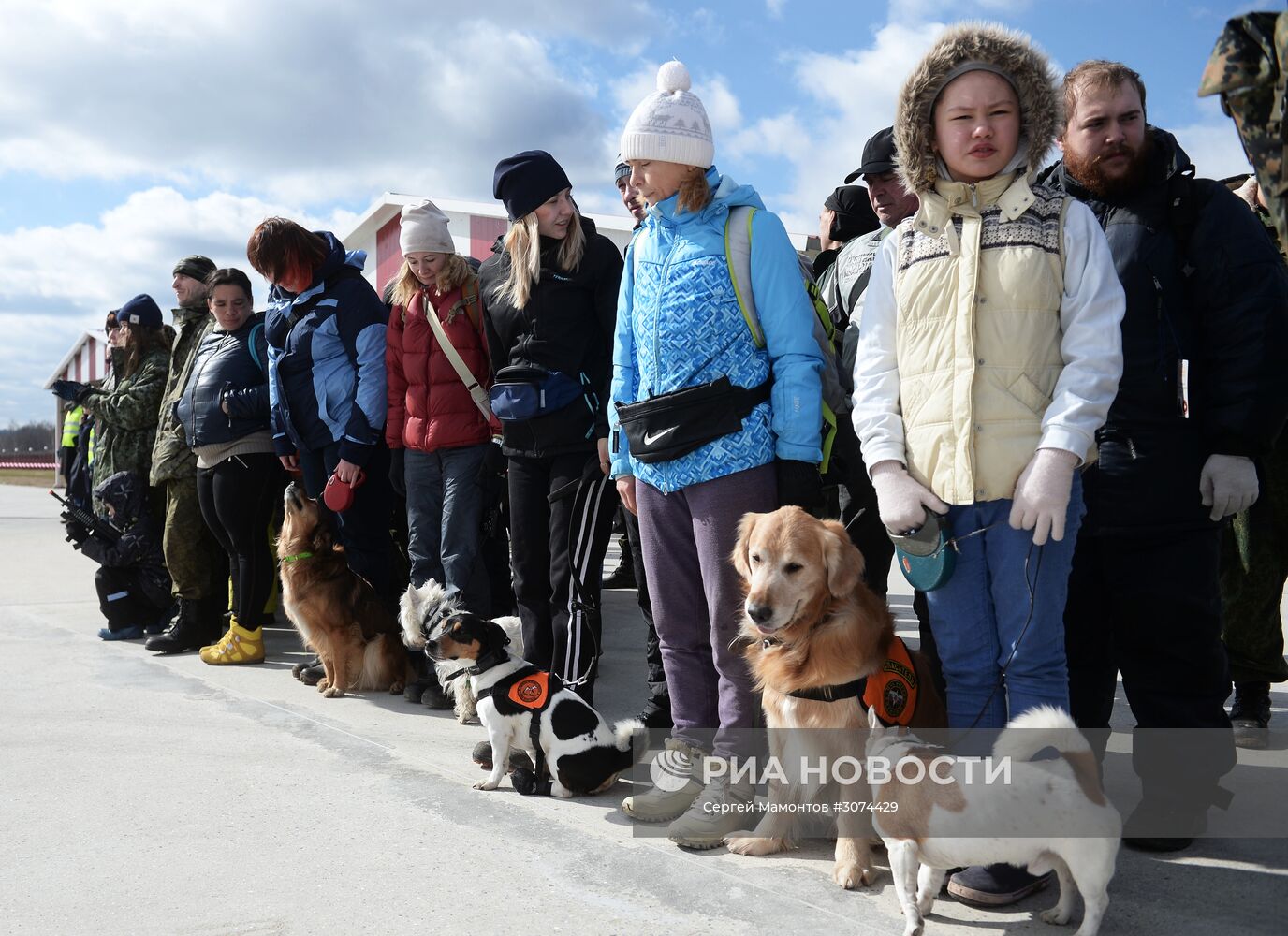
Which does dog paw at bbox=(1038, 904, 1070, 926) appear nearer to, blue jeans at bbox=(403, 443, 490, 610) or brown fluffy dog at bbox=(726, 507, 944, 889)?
brown fluffy dog at bbox=(726, 507, 944, 889)

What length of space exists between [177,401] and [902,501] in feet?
17.8

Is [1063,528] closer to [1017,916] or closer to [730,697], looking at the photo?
[1017,916]

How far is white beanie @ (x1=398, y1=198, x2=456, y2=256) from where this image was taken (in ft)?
16.4

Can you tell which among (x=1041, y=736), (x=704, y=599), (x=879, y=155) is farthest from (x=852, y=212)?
(x=1041, y=736)

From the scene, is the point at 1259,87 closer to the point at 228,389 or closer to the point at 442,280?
the point at 442,280

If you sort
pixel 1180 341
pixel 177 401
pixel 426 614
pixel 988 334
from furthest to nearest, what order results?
pixel 177 401 → pixel 426 614 → pixel 1180 341 → pixel 988 334

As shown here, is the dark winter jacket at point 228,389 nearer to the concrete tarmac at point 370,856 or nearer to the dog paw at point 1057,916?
the concrete tarmac at point 370,856

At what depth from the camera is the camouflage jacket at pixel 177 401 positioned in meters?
6.59

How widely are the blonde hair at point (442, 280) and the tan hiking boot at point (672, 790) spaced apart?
8.90 feet

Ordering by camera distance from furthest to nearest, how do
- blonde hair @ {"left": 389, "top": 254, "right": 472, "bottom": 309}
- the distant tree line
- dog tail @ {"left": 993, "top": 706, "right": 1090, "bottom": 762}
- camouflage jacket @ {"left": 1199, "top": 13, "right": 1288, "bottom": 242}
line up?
the distant tree line → blonde hair @ {"left": 389, "top": 254, "right": 472, "bottom": 309} → dog tail @ {"left": 993, "top": 706, "right": 1090, "bottom": 762} → camouflage jacket @ {"left": 1199, "top": 13, "right": 1288, "bottom": 242}

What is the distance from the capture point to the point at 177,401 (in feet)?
21.6

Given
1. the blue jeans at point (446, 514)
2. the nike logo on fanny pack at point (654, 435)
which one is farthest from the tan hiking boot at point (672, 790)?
the blue jeans at point (446, 514)

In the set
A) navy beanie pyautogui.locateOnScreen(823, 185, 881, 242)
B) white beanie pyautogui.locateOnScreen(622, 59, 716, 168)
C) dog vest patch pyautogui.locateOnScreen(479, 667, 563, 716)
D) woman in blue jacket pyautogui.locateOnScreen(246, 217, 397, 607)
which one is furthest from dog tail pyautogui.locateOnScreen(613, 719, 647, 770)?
navy beanie pyautogui.locateOnScreen(823, 185, 881, 242)

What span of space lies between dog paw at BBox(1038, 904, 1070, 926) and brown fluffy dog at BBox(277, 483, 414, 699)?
388cm
